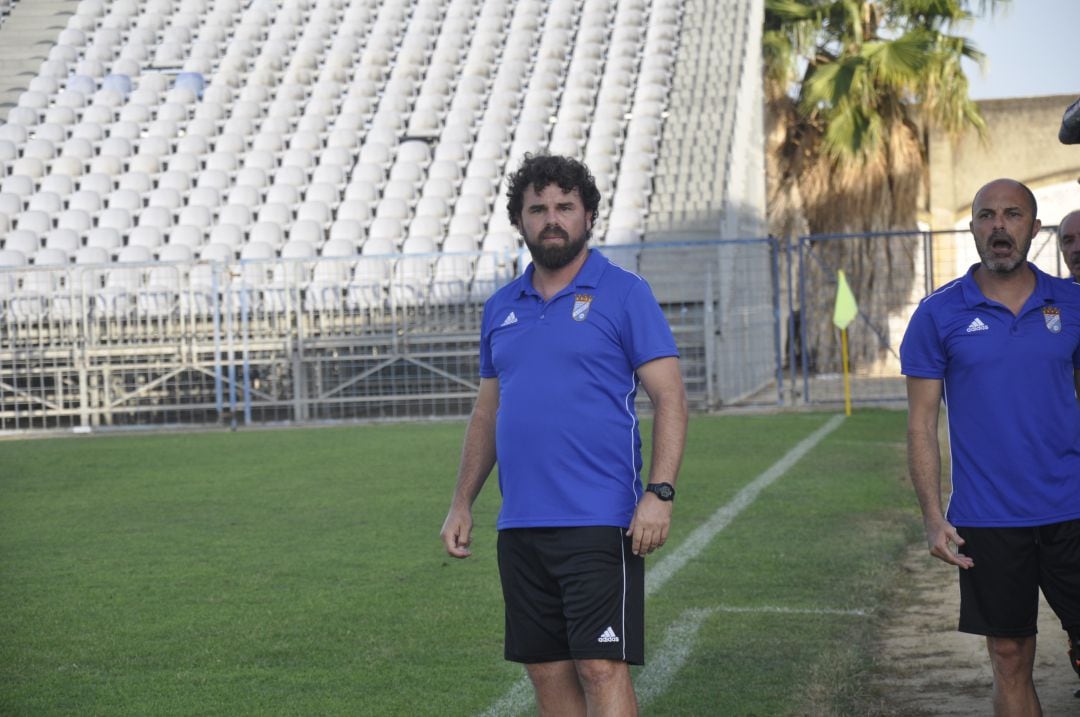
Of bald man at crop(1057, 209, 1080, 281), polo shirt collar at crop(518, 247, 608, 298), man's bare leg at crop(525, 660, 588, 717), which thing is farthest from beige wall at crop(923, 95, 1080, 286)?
man's bare leg at crop(525, 660, 588, 717)

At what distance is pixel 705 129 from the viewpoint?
2673cm

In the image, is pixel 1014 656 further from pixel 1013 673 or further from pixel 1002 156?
pixel 1002 156

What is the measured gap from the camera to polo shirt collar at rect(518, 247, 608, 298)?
172 inches

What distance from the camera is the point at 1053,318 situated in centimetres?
470

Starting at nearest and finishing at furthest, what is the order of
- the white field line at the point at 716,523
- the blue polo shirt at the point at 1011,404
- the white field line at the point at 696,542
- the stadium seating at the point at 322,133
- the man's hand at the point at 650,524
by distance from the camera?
the man's hand at the point at 650,524
the blue polo shirt at the point at 1011,404
the white field line at the point at 696,542
the white field line at the point at 716,523
the stadium seating at the point at 322,133

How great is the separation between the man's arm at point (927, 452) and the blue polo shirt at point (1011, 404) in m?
0.06

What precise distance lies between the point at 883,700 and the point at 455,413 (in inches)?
627

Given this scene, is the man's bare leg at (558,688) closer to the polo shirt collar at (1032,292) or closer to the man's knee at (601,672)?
the man's knee at (601,672)

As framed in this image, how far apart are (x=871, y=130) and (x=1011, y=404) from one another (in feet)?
74.3

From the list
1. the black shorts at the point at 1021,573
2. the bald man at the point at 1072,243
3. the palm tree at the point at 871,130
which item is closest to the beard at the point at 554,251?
the black shorts at the point at 1021,573

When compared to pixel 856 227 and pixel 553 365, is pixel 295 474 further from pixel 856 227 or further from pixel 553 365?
pixel 856 227

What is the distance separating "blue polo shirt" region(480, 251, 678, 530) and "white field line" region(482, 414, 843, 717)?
68.6 inches

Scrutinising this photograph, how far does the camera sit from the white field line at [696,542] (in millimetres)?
5953

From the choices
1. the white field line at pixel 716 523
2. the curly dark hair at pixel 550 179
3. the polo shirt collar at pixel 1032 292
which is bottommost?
the white field line at pixel 716 523
